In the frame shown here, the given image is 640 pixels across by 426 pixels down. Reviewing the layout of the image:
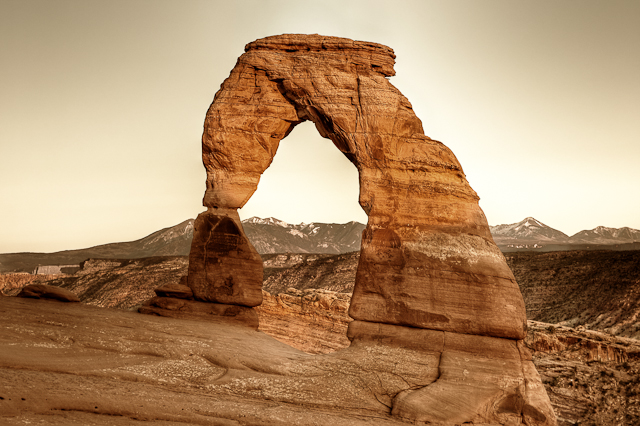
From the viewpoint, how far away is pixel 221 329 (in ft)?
44.3

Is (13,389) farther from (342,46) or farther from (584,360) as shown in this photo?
(584,360)

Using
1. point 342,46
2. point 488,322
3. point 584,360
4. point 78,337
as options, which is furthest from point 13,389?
point 584,360

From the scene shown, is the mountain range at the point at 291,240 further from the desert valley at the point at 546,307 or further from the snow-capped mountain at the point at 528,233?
the desert valley at the point at 546,307

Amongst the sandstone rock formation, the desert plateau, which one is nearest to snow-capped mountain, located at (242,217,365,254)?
the desert plateau

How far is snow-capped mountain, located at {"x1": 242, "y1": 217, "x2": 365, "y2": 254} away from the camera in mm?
76875

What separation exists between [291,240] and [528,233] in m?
35.4

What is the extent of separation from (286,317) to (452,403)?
49.9ft

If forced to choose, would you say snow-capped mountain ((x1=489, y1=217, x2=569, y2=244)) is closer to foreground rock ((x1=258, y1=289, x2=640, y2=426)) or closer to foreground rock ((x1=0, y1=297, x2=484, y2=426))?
foreground rock ((x1=258, y1=289, x2=640, y2=426))

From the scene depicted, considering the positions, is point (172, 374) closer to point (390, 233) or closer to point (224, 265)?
point (390, 233)

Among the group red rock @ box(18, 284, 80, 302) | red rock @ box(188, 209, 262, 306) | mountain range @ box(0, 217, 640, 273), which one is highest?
mountain range @ box(0, 217, 640, 273)

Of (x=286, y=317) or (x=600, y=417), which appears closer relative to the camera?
(x=600, y=417)

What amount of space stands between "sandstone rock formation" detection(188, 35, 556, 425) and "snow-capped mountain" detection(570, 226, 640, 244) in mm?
71210

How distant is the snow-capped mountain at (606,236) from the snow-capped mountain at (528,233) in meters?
2.14

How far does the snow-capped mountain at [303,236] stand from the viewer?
76.9 meters
